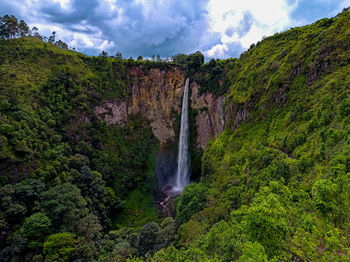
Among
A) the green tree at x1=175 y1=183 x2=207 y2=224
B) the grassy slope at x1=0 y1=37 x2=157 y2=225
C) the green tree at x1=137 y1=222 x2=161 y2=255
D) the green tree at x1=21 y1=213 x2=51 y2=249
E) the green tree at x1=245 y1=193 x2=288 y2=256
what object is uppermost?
the grassy slope at x1=0 y1=37 x2=157 y2=225

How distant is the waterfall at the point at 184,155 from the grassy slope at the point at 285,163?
1052 centimetres

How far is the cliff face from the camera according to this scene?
134 ft

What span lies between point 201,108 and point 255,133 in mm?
20563

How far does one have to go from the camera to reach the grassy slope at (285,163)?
627 cm

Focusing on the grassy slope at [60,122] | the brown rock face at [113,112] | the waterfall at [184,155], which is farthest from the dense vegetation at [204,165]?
the waterfall at [184,155]

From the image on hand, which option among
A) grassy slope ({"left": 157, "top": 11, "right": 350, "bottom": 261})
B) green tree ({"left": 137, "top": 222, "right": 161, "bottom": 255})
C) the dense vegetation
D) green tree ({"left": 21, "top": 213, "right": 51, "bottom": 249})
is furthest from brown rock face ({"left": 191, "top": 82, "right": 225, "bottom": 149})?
green tree ({"left": 21, "top": 213, "right": 51, "bottom": 249})

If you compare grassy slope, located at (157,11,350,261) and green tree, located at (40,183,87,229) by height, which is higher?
grassy slope, located at (157,11,350,261)

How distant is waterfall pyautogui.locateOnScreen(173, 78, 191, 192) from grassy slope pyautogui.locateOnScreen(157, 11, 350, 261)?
10.5m

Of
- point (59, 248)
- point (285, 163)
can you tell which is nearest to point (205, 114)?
point (285, 163)

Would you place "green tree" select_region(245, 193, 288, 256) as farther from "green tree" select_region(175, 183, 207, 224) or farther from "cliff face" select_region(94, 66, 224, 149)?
"cliff face" select_region(94, 66, 224, 149)

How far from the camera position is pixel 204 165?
2761 cm

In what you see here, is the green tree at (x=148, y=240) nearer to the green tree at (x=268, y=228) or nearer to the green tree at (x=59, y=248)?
the green tree at (x=59, y=248)

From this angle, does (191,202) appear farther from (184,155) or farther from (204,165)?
(184,155)

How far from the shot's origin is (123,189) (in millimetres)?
34406
